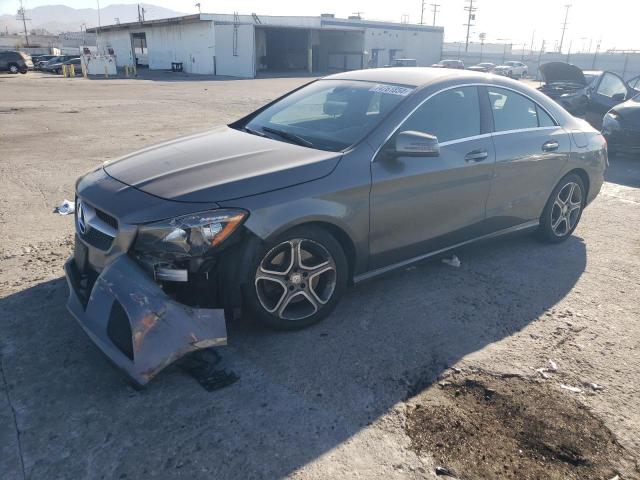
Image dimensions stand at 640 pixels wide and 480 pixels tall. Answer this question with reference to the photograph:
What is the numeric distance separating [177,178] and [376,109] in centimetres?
165

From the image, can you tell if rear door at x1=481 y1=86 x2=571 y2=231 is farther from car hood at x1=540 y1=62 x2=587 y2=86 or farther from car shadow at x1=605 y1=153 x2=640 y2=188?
car hood at x1=540 y1=62 x2=587 y2=86

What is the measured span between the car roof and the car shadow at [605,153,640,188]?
527 centimetres

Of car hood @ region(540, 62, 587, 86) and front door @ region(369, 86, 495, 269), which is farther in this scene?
car hood @ region(540, 62, 587, 86)

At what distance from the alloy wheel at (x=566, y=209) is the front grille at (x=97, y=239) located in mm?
4224

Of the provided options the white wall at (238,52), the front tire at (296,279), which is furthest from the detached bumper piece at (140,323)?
the white wall at (238,52)

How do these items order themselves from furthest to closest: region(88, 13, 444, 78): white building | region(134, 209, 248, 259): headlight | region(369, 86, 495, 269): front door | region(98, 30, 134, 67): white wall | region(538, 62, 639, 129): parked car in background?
1. region(98, 30, 134, 67): white wall
2. region(88, 13, 444, 78): white building
3. region(538, 62, 639, 129): parked car in background
4. region(369, 86, 495, 269): front door
5. region(134, 209, 248, 259): headlight

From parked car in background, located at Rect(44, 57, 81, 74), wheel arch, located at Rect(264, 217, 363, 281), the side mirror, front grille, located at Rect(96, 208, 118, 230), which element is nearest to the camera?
front grille, located at Rect(96, 208, 118, 230)

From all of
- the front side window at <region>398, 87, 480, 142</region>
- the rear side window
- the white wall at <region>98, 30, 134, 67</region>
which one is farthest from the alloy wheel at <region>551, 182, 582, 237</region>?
the white wall at <region>98, 30, 134, 67</region>

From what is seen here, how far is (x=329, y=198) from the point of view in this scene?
3430mm

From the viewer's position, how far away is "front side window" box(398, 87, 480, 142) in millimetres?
4020

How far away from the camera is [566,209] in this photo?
5.45 meters

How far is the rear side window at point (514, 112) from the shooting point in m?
4.61

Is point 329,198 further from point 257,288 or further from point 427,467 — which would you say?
point 427,467

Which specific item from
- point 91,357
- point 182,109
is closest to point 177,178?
point 91,357
